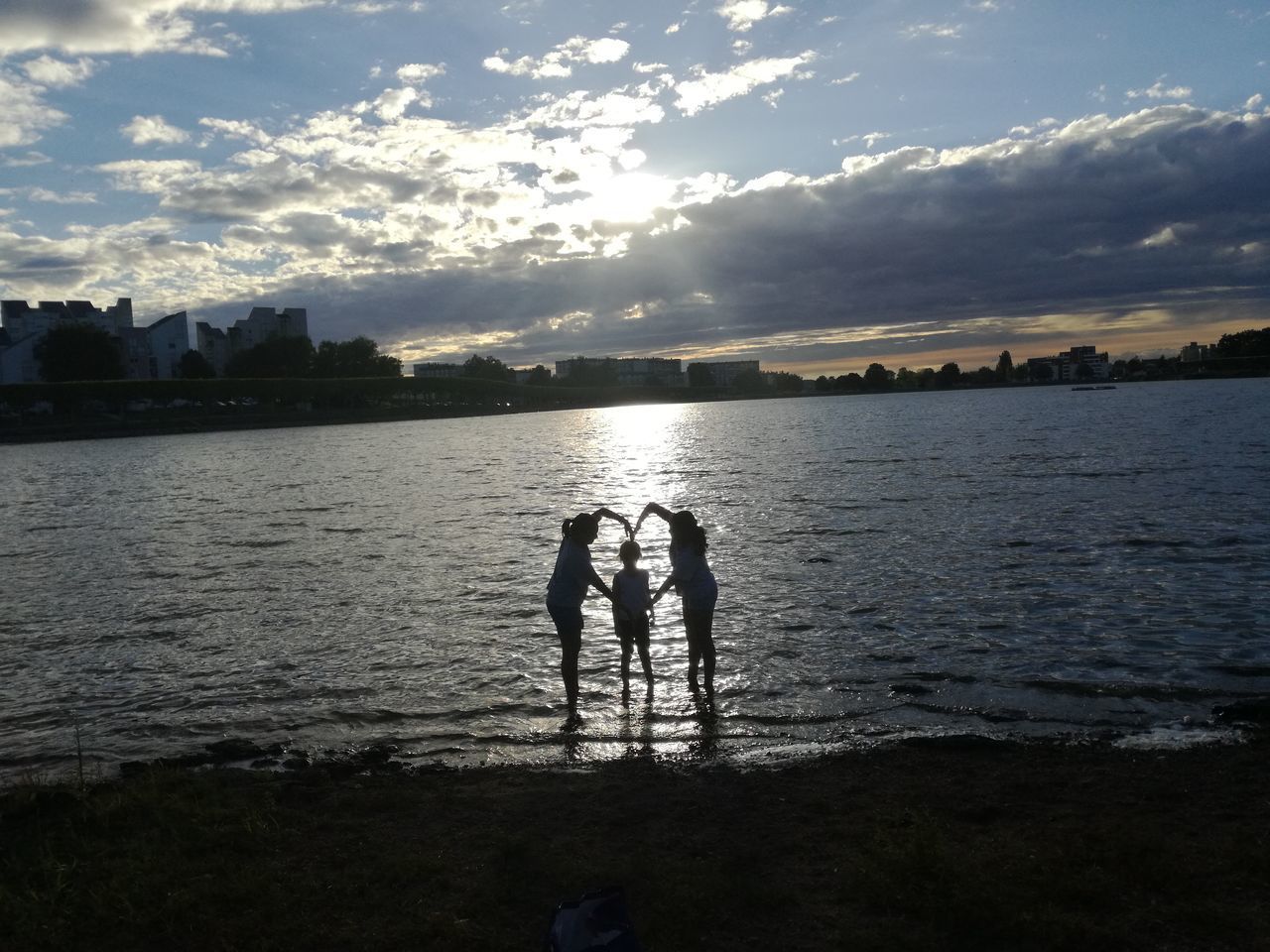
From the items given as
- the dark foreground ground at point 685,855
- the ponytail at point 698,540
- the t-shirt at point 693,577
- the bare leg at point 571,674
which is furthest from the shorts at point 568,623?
the dark foreground ground at point 685,855

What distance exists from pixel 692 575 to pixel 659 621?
6.01 m

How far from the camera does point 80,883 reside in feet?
22.7

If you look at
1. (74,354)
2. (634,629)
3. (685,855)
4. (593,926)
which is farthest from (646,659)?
(74,354)

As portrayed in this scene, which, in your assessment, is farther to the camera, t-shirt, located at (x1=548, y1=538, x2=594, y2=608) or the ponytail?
the ponytail

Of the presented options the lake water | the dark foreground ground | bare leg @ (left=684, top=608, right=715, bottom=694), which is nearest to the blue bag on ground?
the dark foreground ground

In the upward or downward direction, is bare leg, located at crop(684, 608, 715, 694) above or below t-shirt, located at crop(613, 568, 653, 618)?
below

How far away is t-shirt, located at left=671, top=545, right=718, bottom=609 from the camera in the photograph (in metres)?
11.6

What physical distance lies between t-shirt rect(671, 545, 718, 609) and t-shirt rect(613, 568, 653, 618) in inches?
16.4

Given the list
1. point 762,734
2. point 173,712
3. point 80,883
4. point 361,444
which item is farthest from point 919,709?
point 361,444

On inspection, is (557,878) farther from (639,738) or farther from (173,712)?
(173,712)

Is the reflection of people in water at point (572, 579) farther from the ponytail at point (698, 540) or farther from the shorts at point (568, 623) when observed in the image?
the ponytail at point (698, 540)

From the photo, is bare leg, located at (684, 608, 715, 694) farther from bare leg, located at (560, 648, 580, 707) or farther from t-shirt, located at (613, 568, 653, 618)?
bare leg, located at (560, 648, 580, 707)

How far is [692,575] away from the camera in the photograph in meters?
11.7

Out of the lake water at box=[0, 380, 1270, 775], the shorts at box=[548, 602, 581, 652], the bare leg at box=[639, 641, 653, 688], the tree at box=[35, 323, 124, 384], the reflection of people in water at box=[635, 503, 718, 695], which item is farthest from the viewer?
the tree at box=[35, 323, 124, 384]
